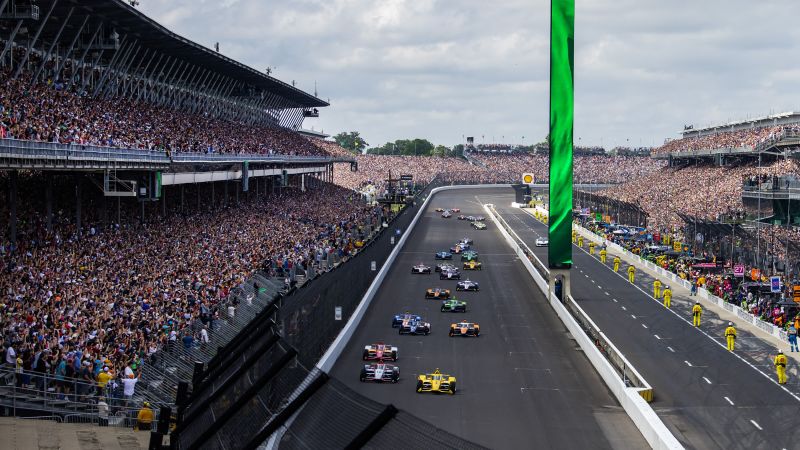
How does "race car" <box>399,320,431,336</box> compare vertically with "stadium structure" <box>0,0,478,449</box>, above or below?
below

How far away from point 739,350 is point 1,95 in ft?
93.7

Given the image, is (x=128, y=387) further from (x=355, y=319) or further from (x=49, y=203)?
(x=355, y=319)

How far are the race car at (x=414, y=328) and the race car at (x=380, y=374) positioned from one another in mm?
9149

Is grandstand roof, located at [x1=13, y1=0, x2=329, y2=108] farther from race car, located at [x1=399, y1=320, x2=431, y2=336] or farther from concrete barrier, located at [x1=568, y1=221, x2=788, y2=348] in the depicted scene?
concrete barrier, located at [x1=568, y1=221, x2=788, y2=348]

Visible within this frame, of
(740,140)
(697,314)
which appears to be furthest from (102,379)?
(740,140)

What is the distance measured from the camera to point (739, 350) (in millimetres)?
38781

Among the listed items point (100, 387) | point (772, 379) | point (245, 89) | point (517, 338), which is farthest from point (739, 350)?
point (245, 89)

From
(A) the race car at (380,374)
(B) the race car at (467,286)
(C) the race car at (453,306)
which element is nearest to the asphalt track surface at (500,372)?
(A) the race car at (380,374)

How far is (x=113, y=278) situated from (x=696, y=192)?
77820mm

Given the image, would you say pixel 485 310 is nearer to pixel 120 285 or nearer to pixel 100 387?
pixel 120 285

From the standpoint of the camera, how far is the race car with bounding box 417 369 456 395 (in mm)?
31453

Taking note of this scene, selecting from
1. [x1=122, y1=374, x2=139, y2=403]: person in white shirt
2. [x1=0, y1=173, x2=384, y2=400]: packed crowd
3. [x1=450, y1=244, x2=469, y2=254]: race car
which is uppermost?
[x1=0, y1=173, x2=384, y2=400]: packed crowd

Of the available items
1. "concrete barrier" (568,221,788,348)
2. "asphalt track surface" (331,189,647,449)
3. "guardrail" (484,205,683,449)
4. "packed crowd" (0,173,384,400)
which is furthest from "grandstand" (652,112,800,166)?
"packed crowd" (0,173,384,400)

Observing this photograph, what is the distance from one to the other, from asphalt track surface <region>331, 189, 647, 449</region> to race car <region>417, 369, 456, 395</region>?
26 centimetres
